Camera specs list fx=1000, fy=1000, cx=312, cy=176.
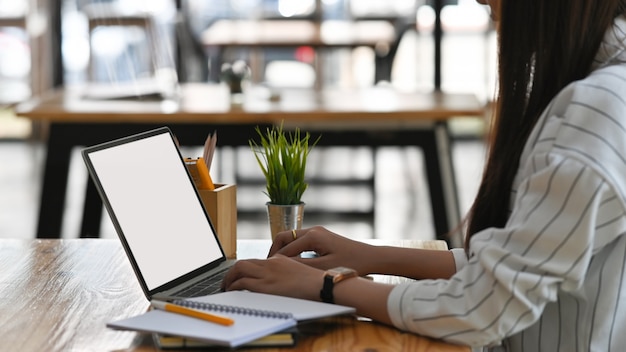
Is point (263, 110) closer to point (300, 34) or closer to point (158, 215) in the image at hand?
point (158, 215)

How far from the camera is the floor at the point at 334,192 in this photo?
4535 mm

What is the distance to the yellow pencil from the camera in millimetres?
1154

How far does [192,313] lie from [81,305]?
250 mm

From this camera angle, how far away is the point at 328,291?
1.26 metres

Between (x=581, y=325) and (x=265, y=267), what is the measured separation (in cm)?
41

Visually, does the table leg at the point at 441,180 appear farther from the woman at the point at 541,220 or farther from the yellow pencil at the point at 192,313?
the yellow pencil at the point at 192,313

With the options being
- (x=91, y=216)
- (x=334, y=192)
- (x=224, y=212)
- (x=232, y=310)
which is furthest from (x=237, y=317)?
(x=334, y=192)

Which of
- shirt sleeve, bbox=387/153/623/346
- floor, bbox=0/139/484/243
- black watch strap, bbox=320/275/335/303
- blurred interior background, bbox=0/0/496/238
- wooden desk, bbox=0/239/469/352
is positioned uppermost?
shirt sleeve, bbox=387/153/623/346

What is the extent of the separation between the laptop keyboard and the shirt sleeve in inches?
13.3

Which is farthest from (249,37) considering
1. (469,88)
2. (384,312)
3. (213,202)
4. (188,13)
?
Result: (384,312)

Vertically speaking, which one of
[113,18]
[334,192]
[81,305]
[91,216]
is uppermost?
[81,305]

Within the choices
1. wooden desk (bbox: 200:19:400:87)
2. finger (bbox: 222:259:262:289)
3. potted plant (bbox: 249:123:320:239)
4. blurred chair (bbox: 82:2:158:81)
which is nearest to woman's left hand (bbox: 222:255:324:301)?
finger (bbox: 222:259:262:289)

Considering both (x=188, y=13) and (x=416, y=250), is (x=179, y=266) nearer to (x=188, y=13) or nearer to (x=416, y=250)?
(x=416, y=250)

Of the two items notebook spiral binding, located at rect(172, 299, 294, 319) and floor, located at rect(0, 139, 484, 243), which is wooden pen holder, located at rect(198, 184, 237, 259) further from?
floor, located at rect(0, 139, 484, 243)
